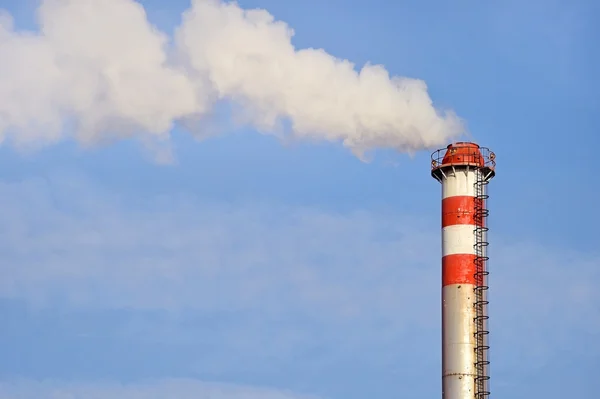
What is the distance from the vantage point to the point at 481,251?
197ft

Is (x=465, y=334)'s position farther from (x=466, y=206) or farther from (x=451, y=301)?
(x=466, y=206)

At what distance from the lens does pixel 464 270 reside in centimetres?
5981

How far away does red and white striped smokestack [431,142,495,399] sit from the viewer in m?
58.8

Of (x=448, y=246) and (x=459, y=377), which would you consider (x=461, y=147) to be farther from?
(x=459, y=377)

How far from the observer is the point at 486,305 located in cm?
5959


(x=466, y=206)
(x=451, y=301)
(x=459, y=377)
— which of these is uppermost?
(x=466, y=206)

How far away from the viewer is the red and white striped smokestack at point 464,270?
58750 millimetres

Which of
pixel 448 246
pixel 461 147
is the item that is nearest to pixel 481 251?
pixel 448 246

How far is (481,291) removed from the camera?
59.7m

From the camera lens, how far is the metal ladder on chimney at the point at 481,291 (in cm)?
5872

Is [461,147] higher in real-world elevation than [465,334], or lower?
higher

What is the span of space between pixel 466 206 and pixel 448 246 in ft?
7.21

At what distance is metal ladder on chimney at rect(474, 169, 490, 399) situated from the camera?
58.7 m

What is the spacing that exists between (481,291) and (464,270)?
1309 mm
